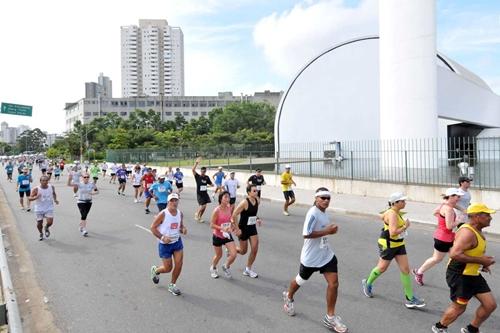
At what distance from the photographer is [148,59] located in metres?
172

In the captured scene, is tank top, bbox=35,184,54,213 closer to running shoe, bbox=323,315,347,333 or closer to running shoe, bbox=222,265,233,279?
running shoe, bbox=222,265,233,279

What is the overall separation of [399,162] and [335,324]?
46.0ft

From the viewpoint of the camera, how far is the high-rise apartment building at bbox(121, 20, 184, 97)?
6683 inches

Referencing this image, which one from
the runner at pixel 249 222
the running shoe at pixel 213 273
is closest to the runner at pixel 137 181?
the running shoe at pixel 213 273

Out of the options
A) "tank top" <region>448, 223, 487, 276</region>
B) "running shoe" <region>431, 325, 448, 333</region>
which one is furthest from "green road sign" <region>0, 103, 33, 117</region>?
"tank top" <region>448, 223, 487, 276</region>

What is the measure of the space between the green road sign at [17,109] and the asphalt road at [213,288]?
1070 centimetres

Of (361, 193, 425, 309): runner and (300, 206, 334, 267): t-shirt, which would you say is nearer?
(300, 206, 334, 267): t-shirt

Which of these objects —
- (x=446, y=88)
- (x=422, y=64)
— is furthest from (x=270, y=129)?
(x=422, y=64)

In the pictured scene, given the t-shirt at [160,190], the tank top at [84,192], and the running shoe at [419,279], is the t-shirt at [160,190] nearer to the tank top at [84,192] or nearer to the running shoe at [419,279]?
the tank top at [84,192]

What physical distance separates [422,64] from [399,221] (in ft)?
64.8

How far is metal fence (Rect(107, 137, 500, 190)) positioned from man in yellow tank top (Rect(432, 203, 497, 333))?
1038 centimetres

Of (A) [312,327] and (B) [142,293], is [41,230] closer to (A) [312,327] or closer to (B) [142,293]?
(B) [142,293]

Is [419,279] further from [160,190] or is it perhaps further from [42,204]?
[42,204]

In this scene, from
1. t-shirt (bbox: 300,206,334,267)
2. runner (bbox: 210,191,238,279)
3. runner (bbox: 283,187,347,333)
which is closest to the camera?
runner (bbox: 283,187,347,333)
